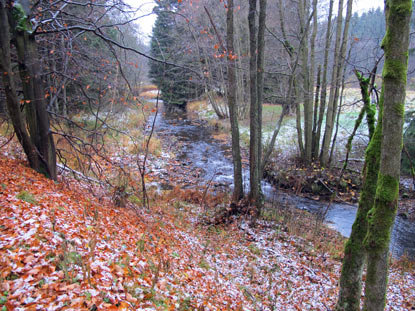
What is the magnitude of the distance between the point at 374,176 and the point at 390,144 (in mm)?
1371

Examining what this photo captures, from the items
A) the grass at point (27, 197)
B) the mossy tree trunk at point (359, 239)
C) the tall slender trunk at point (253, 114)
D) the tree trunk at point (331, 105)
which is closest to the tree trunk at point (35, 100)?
the grass at point (27, 197)

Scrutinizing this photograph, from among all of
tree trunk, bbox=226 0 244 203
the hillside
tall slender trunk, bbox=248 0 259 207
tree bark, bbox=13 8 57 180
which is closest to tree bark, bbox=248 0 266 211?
tall slender trunk, bbox=248 0 259 207

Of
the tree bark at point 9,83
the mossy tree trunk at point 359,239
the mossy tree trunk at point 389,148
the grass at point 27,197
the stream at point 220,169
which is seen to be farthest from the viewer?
the stream at point 220,169

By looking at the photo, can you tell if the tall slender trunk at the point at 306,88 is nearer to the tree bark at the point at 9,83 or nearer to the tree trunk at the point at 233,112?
the tree trunk at the point at 233,112

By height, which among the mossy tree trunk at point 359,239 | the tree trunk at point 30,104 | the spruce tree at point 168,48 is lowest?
the mossy tree trunk at point 359,239

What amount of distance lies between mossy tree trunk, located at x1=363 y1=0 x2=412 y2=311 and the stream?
240 inches

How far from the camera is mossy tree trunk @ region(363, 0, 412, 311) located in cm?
257

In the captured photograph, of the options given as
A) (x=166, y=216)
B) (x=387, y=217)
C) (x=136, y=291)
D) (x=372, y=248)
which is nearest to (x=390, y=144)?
(x=387, y=217)

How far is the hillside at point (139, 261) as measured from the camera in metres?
2.88

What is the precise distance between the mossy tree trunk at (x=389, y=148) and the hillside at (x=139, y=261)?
2123 mm

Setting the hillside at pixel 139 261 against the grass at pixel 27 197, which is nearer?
the hillside at pixel 139 261

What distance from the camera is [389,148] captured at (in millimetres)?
2631

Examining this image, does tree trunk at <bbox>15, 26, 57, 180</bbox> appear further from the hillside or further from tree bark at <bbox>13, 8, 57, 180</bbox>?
the hillside

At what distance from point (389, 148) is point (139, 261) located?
3584 millimetres
